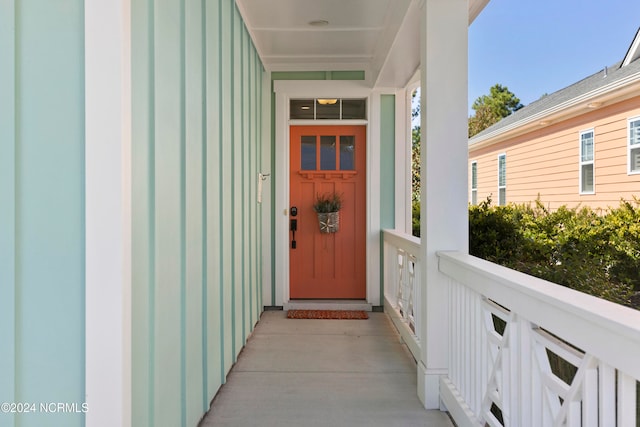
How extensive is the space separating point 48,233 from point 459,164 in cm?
206

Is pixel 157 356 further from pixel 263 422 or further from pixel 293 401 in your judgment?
pixel 293 401

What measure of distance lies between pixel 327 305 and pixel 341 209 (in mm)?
1103

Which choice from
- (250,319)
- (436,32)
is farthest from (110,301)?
(250,319)

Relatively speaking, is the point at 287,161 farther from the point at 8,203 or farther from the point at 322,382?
the point at 8,203

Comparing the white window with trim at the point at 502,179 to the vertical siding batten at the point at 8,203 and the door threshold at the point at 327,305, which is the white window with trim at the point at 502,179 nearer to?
the door threshold at the point at 327,305

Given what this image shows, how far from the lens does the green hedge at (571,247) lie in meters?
2.76

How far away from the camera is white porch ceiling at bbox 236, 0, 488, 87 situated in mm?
3222

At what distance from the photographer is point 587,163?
5.84 m

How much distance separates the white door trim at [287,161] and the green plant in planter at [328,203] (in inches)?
13.8

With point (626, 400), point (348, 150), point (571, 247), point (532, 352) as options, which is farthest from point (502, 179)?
point (626, 400)

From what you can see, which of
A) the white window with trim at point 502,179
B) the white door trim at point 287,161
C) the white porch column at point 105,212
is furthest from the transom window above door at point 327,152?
the white window with trim at point 502,179

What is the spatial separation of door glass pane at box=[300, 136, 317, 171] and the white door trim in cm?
20

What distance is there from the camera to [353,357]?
3.27m

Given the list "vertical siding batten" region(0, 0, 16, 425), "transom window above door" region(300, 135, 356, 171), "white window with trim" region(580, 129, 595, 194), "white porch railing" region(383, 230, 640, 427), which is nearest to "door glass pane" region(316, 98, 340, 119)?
"transom window above door" region(300, 135, 356, 171)
